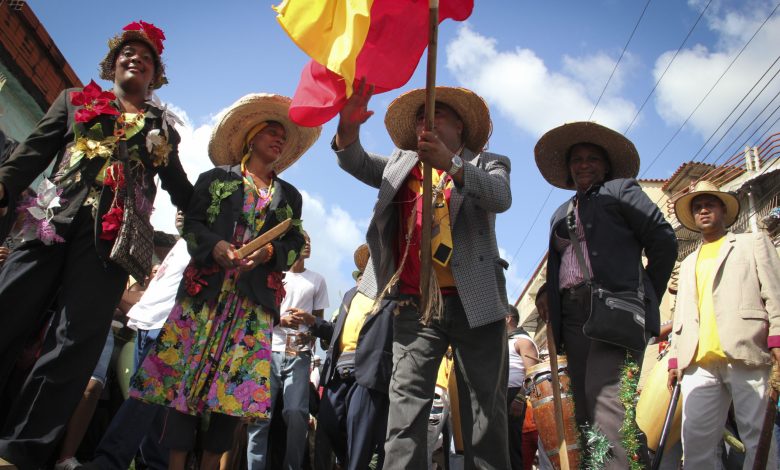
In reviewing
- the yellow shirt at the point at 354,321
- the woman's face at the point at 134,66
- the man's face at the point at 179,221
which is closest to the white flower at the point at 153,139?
the woman's face at the point at 134,66

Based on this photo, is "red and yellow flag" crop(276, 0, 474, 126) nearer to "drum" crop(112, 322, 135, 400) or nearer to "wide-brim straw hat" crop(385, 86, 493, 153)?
"wide-brim straw hat" crop(385, 86, 493, 153)

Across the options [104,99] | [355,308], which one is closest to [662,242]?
[355,308]

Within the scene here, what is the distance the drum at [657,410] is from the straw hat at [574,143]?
2.04 metres

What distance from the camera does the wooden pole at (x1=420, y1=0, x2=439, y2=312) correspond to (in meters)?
3.49

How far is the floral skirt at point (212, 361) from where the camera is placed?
13.9 feet

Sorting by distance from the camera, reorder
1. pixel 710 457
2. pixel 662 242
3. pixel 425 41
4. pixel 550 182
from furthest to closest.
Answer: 1. pixel 550 182
2. pixel 710 457
3. pixel 662 242
4. pixel 425 41

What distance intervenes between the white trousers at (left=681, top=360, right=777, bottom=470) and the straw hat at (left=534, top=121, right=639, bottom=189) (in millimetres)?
1815

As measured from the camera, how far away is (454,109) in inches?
179

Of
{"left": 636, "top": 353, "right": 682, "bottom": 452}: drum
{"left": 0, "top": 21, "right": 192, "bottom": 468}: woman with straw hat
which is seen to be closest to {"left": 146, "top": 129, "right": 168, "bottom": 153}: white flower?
{"left": 0, "top": 21, "right": 192, "bottom": 468}: woman with straw hat

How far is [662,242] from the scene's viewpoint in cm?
449

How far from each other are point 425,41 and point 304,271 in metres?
3.99

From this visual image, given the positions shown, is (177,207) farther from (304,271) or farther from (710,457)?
(710,457)

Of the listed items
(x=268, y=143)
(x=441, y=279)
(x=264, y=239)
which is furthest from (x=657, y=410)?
(x=268, y=143)

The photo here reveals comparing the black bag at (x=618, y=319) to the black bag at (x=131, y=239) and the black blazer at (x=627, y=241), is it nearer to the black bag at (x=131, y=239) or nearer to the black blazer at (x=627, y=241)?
the black blazer at (x=627, y=241)
